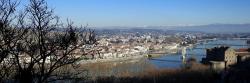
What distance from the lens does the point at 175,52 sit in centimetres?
4906

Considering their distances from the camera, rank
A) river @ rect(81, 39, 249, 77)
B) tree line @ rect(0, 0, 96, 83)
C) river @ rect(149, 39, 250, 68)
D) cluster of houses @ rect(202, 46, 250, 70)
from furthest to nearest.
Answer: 1. river @ rect(149, 39, 250, 68)
2. river @ rect(81, 39, 249, 77)
3. cluster of houses @ rect(202, 46, 250, 70)
4. tree line @ rect(0, 0, 96, 83)

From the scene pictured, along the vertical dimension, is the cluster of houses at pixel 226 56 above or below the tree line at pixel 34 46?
below

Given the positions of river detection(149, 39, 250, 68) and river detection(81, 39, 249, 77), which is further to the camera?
river detection(149, 39, 250, 68)

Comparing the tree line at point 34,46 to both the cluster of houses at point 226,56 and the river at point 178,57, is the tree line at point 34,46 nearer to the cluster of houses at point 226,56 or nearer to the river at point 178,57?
the cluster of houses at point 226,56

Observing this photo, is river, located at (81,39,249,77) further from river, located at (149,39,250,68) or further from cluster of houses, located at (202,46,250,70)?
cluster of houses, located at (202,46,250,70)

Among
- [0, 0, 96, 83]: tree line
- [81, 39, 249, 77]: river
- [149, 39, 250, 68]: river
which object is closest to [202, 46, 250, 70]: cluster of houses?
[81, 39, 249, 77]: river

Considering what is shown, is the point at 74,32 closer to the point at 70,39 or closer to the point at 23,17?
the point at 70,39

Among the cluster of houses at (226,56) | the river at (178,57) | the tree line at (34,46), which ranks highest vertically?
the tree line at (34,46)

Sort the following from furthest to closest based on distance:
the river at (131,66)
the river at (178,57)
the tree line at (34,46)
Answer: the river at (178,57) → the river at (131,66) → the tree line at (34,46)

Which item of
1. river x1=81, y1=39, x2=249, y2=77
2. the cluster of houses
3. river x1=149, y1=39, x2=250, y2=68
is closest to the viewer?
the cluster of houses

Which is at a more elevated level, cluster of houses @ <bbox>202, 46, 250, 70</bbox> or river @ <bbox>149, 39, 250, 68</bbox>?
cluster of houses @ <bbox>202, 46, 250, 70</bbox>

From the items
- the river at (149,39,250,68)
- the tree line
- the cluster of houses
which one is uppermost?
the tree line

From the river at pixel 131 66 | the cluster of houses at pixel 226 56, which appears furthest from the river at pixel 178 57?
the cluster of houses at pixel 226 56

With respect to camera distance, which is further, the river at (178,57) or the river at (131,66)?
the river at (178,57)
